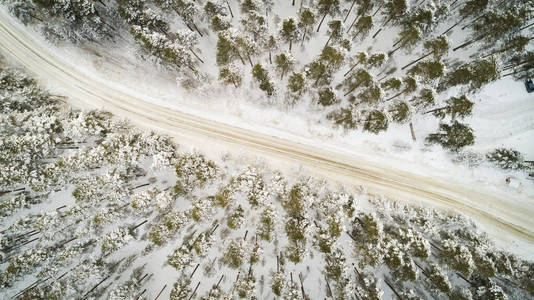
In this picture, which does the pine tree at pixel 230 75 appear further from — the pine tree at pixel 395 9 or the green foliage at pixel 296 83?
the pine tree at pixel 395 9

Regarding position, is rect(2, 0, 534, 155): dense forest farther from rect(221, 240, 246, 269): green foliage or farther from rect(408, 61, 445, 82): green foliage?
rect(221, 240, 246, 269): green foliage

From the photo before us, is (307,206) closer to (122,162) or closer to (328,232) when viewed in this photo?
(328,232)

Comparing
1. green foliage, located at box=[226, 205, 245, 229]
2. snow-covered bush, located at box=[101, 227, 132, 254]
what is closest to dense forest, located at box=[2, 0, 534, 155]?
green foliage, located at box=[226, 205, 245, 229]

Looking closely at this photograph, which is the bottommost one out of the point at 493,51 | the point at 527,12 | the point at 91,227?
the point at 91,227

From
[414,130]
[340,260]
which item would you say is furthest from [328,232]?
[414,130]

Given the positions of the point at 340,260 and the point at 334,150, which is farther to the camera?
the point at 334,150

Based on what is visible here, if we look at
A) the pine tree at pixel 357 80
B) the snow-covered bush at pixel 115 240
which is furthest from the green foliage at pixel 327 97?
the snow-covered bush at pixel 115 240
